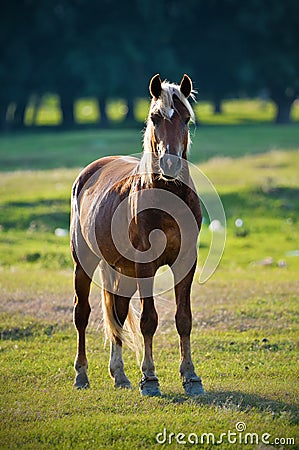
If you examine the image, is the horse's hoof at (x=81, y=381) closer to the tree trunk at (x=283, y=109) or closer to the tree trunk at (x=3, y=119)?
the tree trunk at (x=3, y=119)

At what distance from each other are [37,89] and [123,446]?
44.2 metres

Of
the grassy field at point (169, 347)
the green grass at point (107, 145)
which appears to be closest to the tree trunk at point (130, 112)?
the green grass at point (107, 145)

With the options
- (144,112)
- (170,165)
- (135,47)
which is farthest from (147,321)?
(144,112)

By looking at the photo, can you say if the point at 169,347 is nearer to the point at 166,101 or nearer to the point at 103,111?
the point at 166,101

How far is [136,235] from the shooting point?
7.22 m

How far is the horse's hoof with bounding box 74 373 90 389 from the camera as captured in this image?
7863 mm

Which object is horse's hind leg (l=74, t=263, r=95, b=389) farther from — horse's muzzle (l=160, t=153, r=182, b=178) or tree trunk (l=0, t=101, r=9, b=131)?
tree trunk (l=0, t=101, r=9, b=131)

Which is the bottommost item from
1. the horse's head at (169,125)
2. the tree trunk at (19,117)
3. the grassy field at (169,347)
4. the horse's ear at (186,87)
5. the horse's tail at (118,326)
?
the tree trunk at (19,117)

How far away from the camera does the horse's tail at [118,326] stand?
814 cm

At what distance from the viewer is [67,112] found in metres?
52.0

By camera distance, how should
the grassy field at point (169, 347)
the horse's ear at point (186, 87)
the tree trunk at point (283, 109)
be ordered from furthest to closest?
the tree trunk at point (283, 109)
the horse's ear at point (186, 87)
the grassy field at point (169, 347)

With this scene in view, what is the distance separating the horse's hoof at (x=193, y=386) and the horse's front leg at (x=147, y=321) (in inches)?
10.4

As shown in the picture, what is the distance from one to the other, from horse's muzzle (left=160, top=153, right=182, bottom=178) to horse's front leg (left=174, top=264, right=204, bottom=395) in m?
1.08

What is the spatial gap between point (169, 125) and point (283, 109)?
4786cm
